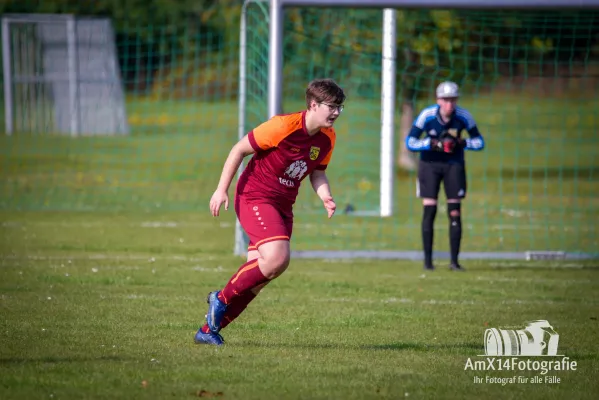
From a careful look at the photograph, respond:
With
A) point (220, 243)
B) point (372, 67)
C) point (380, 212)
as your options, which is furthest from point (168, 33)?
point (220, 243)

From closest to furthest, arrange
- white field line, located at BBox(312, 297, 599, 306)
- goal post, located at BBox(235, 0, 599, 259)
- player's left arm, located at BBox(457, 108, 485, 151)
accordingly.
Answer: white field line, located at BBox(312, 297, 599, 306) → player's left arm, located at BBox(457, 108, 485, 151) → goal post, located at BBox(235, 0, 599, 259)

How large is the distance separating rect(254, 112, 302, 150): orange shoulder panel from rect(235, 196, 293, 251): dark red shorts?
417 mm

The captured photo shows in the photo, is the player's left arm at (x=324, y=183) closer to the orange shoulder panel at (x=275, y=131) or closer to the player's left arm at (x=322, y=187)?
the player's left arm at (x=322, y=187)

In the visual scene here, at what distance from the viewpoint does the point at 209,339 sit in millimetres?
7090

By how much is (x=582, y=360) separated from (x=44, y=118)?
79.5 ft

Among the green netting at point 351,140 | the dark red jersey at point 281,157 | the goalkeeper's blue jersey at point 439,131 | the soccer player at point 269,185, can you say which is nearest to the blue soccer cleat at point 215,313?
the soccer player at point 269,185

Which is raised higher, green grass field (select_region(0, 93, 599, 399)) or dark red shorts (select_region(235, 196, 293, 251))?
dark red shorts (select_region(235, 196, 293, 251))

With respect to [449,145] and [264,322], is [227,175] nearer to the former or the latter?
[264,322]

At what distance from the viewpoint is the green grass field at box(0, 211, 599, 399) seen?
6027 millimetres

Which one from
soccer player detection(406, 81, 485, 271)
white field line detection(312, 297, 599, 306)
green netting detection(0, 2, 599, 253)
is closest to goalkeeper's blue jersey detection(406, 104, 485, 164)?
soccer player detection(406, 81, 485, 271)

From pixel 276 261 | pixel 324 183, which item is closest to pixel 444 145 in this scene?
pixel 324 183

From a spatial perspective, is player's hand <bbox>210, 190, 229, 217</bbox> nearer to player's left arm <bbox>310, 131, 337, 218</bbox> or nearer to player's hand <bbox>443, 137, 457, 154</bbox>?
player's left arm <bbox>310, 131, 337, 218</bbox>

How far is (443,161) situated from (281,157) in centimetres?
478

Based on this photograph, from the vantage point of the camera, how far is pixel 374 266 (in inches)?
460
